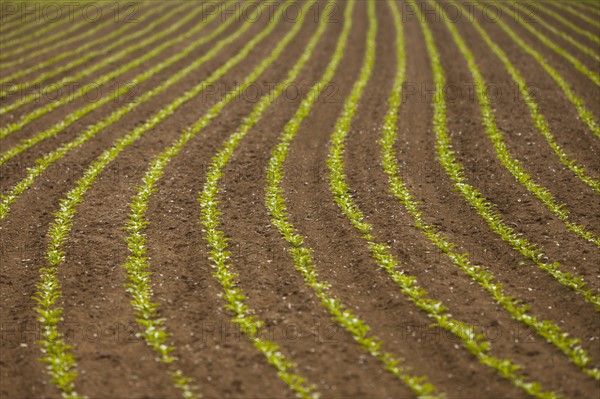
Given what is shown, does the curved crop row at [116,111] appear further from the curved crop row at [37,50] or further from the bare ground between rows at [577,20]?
the bare ground between rows at [577,20]

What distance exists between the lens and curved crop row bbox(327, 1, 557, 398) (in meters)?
8.93

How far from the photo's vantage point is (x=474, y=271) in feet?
37.2

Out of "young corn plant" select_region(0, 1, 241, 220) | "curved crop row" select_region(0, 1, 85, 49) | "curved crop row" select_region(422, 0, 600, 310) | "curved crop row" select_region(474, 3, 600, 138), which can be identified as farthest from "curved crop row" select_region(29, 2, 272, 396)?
"curved crop row" select_region(0, 1, 85, 49)

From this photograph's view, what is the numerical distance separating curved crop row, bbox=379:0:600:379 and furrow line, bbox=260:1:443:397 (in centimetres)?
247

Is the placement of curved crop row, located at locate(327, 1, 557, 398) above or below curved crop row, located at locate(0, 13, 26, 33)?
below

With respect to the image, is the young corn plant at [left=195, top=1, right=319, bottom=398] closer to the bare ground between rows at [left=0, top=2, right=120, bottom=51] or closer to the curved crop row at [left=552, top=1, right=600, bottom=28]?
the bare ground between rows at [left=0, top=2, right=120, bottom=51]

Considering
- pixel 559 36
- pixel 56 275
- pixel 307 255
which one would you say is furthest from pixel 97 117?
pixel 559 36

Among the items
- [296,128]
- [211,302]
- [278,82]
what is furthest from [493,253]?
[278,82]

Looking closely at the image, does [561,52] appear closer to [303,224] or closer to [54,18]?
[303,224]

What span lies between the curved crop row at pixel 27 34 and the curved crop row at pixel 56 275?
1539 cm

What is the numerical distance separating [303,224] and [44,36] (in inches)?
970

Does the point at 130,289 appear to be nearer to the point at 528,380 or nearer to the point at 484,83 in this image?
the point at 528,380

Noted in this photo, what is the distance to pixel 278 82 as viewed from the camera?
2309 cm

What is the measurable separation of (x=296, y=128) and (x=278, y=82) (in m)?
5.11
